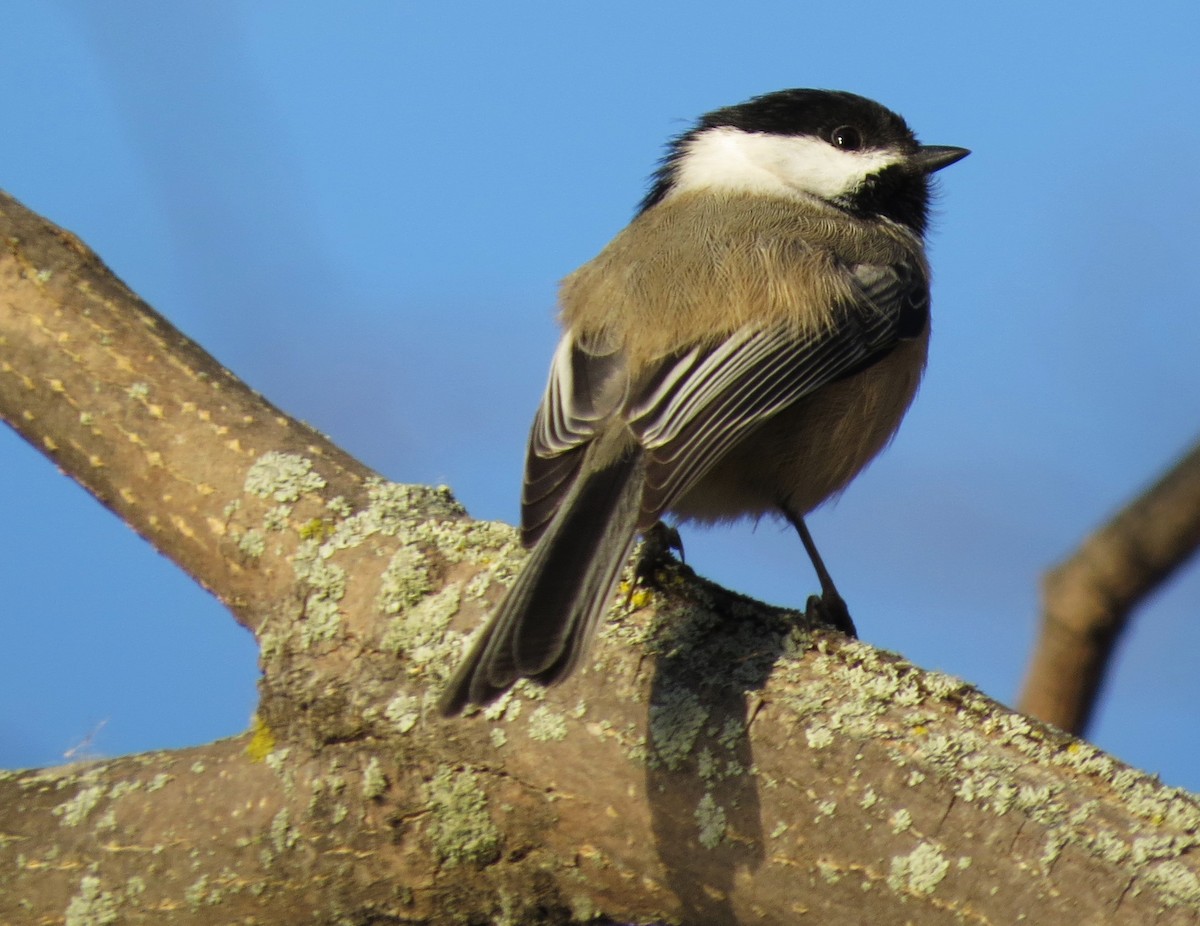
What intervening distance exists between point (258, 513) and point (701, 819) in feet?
3.53

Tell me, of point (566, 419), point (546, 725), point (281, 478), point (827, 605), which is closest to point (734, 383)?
point (566, 419)

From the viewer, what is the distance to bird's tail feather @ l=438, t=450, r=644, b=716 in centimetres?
169

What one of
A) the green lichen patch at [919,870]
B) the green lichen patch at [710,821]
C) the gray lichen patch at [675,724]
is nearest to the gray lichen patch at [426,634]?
the gray lichen patch at [675,724]

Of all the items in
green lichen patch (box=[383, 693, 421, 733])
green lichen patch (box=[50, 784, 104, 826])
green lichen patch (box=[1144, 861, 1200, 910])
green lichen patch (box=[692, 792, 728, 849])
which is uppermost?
green lichen patch (box=[383, 693, 421, 733])

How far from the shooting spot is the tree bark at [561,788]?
1.64m

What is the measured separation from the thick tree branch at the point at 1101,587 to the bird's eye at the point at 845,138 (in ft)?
4.05

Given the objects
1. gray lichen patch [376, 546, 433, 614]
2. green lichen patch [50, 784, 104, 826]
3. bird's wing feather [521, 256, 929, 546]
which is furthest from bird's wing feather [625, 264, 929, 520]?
green lichen patch [50, 784, 104, 826]

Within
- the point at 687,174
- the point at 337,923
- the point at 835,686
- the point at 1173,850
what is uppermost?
the point at 687,174

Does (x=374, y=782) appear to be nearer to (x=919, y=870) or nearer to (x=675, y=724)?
(x=675, y=724)

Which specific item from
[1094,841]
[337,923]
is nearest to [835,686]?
[1094,841]

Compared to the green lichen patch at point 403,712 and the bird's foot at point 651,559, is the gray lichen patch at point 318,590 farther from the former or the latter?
the bird's foot at point 651,559

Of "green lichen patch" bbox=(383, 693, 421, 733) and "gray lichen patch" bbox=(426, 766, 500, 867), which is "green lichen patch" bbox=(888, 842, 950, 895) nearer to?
"gray lichen patch" bbox=(426, 766, 500, 867)

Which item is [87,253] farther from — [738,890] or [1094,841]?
[1094,841]

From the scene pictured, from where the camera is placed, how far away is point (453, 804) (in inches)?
74.0
